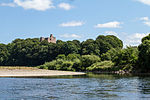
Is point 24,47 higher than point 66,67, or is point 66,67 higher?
point 24,47

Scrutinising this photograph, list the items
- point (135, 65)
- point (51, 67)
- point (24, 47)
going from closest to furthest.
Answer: point (135, 65) < point (51, 67) < point (24, 47)

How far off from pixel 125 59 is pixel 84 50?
172ft

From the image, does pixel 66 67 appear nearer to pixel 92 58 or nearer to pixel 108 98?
pixel 92 58

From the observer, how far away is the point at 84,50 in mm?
146750

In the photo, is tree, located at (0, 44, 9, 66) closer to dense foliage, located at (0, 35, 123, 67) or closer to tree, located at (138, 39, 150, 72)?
dense foliage, located at (0, 35, 123, 67)

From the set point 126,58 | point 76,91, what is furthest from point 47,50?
point 76,91

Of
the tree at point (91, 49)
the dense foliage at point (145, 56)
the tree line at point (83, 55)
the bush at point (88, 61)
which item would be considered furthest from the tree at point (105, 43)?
A: the dense foliage at point (145, 56)

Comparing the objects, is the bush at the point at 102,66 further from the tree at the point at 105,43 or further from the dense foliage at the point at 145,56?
the tree at the point at 105,43

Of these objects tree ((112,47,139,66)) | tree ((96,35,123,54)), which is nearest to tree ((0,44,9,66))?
tree ((96,35,123,54))

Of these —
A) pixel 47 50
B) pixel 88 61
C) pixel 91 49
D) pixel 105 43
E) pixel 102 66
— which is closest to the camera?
pixel 102 66

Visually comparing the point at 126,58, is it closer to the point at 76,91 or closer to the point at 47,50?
the point at 76,91

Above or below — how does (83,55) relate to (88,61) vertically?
above

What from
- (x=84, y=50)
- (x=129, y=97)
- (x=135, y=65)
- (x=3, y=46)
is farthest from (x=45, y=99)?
(x=3, y=46)

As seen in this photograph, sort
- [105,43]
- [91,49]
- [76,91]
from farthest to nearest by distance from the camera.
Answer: [105,43]
[91,49]
[76,91]
